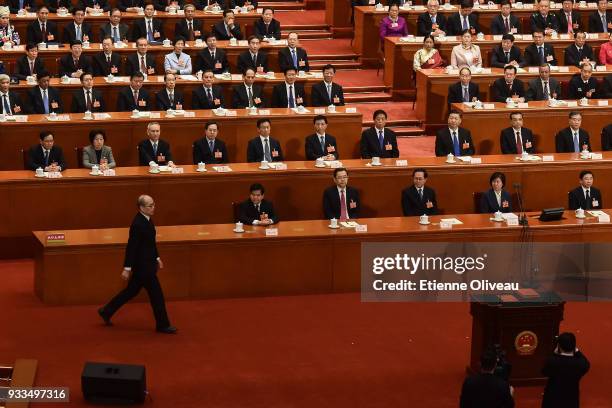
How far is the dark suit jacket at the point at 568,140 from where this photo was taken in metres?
14.2

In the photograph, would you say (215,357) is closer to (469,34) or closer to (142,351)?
(142,351)

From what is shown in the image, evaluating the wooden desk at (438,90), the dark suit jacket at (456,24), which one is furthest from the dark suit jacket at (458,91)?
the dark suit jacket at (456,24)

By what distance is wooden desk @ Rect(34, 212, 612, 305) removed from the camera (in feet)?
36.4

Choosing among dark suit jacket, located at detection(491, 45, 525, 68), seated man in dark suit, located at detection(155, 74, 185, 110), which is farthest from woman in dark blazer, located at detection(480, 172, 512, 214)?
dark suit jacket, located at detection(491, 45, 525, 68)

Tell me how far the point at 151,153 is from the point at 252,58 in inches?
119

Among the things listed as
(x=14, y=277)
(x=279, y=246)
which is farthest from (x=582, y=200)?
(x=14, y=277)

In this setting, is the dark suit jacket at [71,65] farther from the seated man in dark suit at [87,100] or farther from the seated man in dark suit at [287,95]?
the seated man in dark suit at [287,95]

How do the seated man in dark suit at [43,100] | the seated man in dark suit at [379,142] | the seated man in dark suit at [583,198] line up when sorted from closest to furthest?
the seated man in dark suit at [583,198] → the seated man in dark suit at [379,142] → the seated man in dark suit at [43,100]

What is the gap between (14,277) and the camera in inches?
466

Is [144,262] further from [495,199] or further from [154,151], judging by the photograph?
[495,199]

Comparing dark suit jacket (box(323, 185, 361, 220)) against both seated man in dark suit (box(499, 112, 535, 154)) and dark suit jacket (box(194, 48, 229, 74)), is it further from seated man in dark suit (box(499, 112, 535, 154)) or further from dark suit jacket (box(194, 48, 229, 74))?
dark suit jacket (box(194, 48, 229, 74))

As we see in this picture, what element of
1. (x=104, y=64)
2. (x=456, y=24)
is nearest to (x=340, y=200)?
(x=104, y=64)

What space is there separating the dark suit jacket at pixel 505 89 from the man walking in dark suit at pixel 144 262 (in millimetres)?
6507

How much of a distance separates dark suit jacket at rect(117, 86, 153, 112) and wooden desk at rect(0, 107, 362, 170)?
48 centimetres
